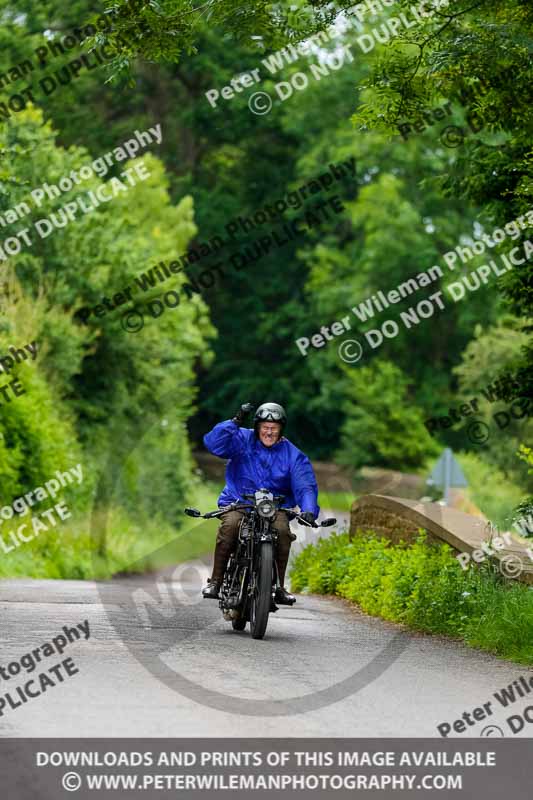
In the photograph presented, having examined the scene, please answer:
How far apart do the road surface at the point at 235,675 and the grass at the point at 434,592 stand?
23 centimetres

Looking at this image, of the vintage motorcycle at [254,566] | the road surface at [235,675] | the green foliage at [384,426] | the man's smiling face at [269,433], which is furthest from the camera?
the green foliage at [384,426]

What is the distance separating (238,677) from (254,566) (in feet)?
8.00

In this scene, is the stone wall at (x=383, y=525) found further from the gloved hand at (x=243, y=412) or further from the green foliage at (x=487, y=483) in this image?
→ the green foliage at (x=487, y=483)

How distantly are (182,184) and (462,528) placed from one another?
45.8m

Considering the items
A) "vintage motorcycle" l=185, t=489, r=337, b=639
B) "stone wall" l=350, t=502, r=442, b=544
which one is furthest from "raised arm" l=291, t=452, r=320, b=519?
"stone wall" l=350, t=502, r=442, b=544

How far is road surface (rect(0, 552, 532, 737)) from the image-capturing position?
758 cm

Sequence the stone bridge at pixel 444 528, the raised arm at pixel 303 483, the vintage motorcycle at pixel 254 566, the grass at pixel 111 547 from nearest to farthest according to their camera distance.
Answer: the vintage motorcycle at pixel 254 566, the raised arm at pixel 303 483, the stone bridge at pixel 444 528, the grass at pixel 111 547

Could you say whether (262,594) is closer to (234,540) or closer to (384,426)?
(234,540)

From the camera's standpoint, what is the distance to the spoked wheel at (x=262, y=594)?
37.0 ft

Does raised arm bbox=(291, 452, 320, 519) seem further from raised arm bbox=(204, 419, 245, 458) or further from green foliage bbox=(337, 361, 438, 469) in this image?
green foliage bbox=(337, 361, 438, 469)

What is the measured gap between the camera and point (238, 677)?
363 inches

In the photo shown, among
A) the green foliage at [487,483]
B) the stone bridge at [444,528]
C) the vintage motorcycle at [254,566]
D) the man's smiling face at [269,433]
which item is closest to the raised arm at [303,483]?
the vintage motorcycle at [254,566]
